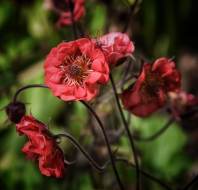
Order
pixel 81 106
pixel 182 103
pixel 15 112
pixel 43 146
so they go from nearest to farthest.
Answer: pixel 43 146 → pixel 15 112 → pixel 182 103 → pixel 81 106

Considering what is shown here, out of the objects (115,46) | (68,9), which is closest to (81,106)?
(68,9)

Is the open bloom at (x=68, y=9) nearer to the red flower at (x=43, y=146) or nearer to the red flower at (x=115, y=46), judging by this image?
the red flower at (x=115, y=46)

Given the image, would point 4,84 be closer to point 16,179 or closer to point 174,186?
point 16,179

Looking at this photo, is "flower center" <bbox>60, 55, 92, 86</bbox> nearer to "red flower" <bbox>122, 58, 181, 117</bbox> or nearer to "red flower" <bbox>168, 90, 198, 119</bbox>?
"red flower" <bbox>122, 58, 181, 117</bbox>

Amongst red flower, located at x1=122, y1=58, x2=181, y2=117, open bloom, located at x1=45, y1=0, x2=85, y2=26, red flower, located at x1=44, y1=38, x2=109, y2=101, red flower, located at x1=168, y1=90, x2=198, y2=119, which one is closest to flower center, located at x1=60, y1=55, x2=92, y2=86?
red flower, located at x1=44, y1=38, x2=109, y2=101

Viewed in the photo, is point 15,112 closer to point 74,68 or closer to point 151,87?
point 74,68

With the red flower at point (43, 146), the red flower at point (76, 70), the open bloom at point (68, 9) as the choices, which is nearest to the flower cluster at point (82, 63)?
the red flower at point (76, 70)
